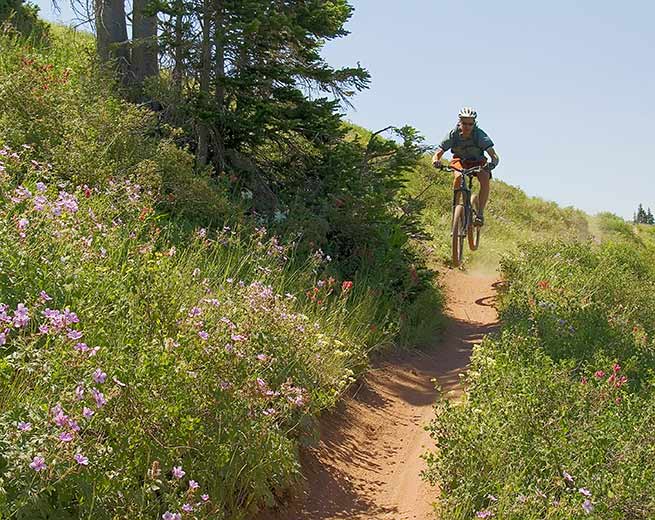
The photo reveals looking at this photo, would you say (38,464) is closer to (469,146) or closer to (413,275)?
(413,275)

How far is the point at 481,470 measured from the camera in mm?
4906

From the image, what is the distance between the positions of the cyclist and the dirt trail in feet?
9.43

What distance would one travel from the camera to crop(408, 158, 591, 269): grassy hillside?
1852 cm

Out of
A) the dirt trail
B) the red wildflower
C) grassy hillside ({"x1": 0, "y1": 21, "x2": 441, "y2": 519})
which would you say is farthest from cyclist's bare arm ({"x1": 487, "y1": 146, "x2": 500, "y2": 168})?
grassy hillside ({"x1": 0, "y1": 21, "x2": 441, "y2": 519})

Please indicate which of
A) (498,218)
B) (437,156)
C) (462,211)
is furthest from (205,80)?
(498,218)

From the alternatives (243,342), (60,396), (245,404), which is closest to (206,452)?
(245,404)

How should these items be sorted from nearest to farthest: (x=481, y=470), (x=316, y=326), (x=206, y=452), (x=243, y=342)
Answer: (x=206, y=452), (x=243, y=342), (x=481, y=470), (x=316, y=326)

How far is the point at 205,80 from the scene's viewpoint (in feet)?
33.7

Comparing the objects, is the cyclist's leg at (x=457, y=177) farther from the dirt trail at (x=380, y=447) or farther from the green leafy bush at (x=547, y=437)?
the green leafy bush at (x=547, y=437)

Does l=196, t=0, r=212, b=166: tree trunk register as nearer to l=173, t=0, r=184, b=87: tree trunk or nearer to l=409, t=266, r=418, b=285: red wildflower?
l=173, t=0, r=184, b=87: tree trunk

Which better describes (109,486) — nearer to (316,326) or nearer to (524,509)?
(524,509)

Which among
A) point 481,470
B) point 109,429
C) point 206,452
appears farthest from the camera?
point 481,470

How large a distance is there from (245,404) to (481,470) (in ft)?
5.49

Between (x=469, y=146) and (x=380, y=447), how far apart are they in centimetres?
635
